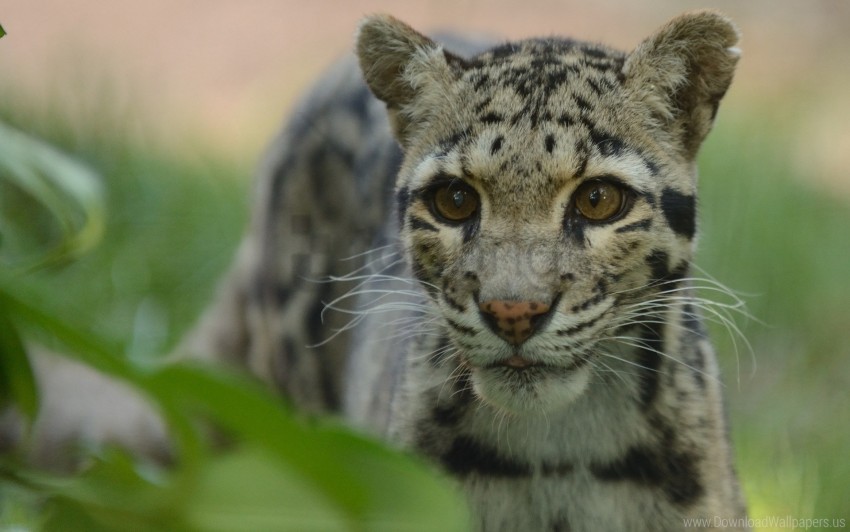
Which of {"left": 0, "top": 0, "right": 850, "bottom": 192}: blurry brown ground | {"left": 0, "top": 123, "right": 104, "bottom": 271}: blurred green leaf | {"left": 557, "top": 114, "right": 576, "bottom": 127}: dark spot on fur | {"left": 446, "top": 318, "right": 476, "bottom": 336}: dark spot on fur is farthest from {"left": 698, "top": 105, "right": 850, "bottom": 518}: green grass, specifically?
{"left": 0, "top": 123, "right": 104, "bottom": 271}: blurred green leaf

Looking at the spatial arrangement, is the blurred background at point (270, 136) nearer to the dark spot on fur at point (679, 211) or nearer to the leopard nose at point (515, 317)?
the dark spot on fur at point (679, 211)

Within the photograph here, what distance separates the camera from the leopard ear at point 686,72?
151 inches

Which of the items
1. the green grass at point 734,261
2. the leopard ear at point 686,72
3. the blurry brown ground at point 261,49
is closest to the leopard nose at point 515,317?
the leopard ear at point 686,72

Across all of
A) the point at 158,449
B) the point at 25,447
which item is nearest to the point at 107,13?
the point at 158,449

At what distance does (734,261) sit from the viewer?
7871mm

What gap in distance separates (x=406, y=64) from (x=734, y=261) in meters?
4.27

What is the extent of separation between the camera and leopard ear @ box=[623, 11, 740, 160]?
→ 12.6 feet

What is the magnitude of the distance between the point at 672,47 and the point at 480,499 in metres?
1.66

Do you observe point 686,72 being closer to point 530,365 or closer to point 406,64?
point 406,64

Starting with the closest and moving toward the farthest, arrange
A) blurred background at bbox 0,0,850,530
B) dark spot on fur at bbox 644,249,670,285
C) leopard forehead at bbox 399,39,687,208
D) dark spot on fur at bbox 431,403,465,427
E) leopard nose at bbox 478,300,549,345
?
leopard nose at bbox 478,300,549,345 < leopard forehead at bbox 399,39,687,208 < dark spot on fur at bbox 644,249,670,285 < dark spot on fur at bbox 431,403,465,427 < blurred background at bbox 0,0,850,530

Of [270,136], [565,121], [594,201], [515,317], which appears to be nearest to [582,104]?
[565,121]

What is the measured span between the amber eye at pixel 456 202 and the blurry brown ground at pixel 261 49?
563 cm

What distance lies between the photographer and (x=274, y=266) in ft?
22.4

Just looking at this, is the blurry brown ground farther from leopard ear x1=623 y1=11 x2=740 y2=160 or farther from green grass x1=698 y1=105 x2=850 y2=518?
leopard ear x1=623 y1=11 x2=740 y2=160
